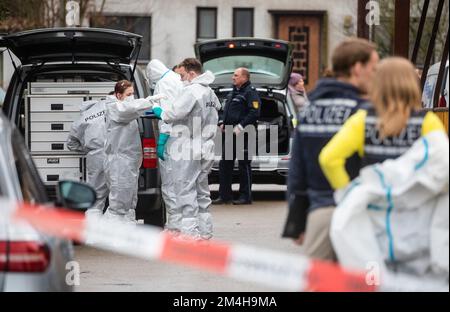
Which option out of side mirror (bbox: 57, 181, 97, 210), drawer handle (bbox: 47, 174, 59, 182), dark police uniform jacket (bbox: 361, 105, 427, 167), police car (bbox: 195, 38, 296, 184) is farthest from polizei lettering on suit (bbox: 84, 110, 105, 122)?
dark police uniform jacket (bbox: 361, 105, 427, 167)

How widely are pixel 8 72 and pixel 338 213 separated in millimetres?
36890

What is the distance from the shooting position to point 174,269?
12258 millimetres

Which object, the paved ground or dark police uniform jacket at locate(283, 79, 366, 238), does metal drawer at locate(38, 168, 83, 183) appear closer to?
the paved ground

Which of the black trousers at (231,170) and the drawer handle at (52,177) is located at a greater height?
the drawer handle at (52,177)

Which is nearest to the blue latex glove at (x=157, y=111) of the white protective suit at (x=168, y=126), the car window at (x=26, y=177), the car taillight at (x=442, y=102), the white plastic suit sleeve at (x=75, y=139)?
the white protective suit at (x=168, y=126)

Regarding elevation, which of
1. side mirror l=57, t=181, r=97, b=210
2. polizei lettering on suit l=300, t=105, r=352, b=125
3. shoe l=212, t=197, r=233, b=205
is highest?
polizei lettering on suit l=300, t=105, r=352, b=125

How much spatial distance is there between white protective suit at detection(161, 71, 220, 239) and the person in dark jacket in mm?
6028

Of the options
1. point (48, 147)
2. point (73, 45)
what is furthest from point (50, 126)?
point (73, 45)

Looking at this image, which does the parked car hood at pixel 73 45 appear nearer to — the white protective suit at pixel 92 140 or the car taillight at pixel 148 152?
Answer: the white protective suit at pixel 92 140

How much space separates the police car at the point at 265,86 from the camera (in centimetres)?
2022

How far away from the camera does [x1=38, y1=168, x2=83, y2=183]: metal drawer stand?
1412 centimetres

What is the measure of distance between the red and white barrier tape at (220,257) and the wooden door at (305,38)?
129ft

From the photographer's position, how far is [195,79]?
13.6 m

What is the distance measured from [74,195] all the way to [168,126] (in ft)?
21.7
